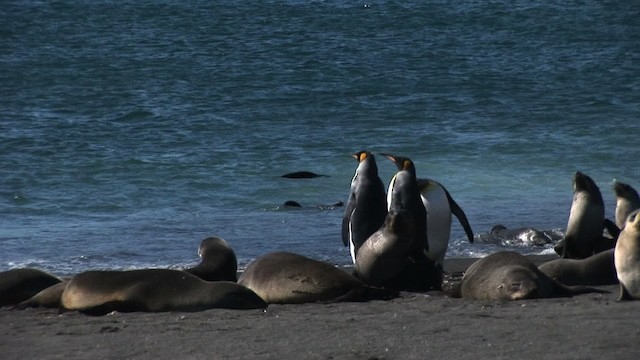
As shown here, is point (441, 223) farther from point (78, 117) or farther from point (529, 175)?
point (78, 117)

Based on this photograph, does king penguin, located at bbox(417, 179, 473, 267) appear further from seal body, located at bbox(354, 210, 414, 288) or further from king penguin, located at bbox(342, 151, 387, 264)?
seal body, located at bbox(354, 210, 414, 288)

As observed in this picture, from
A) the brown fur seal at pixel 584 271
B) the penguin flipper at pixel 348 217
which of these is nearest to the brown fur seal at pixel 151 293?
the brown fur seal at pixel 584 271

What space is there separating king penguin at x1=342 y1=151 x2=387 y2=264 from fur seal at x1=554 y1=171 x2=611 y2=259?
131cm

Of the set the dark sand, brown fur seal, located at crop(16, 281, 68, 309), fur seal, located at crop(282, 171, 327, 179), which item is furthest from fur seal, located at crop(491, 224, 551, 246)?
fur seal, located at crop(282, 171, 327, 179)

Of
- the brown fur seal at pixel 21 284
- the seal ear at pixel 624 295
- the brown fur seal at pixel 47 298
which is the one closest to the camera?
the seal ear at pixel 624 295

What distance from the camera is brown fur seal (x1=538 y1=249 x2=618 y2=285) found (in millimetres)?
8734

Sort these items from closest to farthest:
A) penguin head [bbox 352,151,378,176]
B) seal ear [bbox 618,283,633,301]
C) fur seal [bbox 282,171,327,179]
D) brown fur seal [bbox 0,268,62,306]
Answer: seal ear [bbox 618,283,633,301]
brown fur seal [bbox 0,268,62,306]
penguin head [bbox 352,151,378,176]
fur seal [bbox 282,171,327,179]

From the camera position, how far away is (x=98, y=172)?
60.1 feet

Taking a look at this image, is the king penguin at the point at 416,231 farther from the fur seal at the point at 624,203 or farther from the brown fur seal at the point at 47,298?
the brown fur seal at the point at 47,298

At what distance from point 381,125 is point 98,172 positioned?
559 centimetres

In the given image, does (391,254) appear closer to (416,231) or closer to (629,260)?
(416,231)

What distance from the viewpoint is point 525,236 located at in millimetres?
11758

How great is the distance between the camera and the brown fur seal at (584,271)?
28.7 ft

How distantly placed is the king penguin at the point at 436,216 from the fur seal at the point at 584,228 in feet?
2.76
